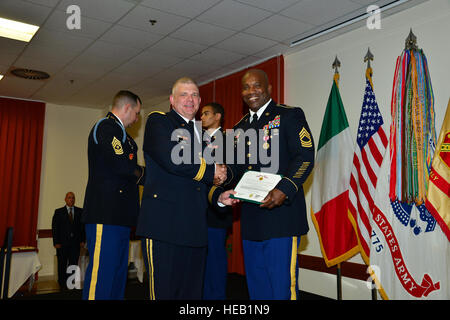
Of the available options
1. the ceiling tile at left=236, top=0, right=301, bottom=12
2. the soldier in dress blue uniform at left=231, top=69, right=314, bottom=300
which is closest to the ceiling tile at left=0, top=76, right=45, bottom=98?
the ceiling tile at left=236, top=0, right=301, bottom=12

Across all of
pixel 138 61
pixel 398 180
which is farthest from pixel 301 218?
pixel 138 61

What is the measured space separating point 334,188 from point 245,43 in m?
2.13

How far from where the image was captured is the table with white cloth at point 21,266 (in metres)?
4.77

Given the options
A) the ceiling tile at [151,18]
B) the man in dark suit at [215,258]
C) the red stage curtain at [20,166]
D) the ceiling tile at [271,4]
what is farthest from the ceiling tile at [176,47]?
the red stage curtain at [20,166]

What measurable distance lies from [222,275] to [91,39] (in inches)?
131

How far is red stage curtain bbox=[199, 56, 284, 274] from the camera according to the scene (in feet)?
16.8

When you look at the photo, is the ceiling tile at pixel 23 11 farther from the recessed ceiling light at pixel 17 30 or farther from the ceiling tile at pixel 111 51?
the ceiling tile at pixel 111 51

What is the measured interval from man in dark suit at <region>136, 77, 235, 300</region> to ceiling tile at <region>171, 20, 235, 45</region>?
2514mm

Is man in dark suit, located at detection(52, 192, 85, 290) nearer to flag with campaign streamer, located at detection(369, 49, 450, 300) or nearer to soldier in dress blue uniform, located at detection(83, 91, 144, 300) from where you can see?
soldier in dress blue uniform, located at detection(83, 91, 144, 300)

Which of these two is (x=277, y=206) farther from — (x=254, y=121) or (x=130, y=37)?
(x=130, y=37)

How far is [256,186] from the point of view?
81.7 inches

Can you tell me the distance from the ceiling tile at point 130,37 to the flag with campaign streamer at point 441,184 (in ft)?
10.7
